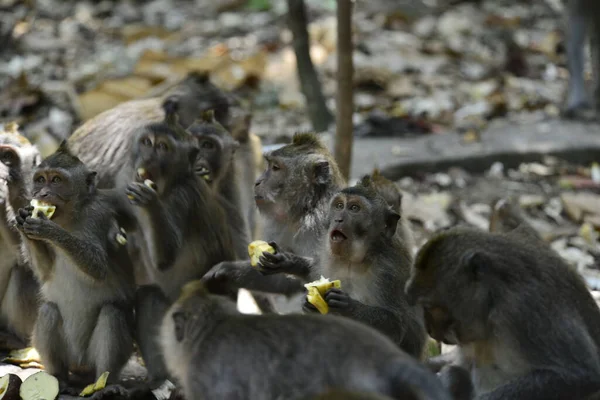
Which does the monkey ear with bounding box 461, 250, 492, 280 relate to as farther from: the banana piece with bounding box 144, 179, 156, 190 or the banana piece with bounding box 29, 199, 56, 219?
the banana piece with bounding box 29, 199, 56, 219

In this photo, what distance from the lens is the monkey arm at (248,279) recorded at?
541 cm

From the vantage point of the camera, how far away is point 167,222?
5.45 meters

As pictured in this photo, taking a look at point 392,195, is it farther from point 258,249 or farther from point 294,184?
point 258,249

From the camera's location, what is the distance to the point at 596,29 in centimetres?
1055

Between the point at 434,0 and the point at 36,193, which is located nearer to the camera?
the point at 36,193

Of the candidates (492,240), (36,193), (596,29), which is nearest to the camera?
(492,240)

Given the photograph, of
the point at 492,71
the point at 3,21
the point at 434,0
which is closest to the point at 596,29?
the point at 492,71

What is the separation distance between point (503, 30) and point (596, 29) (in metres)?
4.09

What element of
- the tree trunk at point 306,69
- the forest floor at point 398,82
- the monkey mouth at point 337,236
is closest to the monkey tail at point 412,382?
the monkey mouth at point 337,236

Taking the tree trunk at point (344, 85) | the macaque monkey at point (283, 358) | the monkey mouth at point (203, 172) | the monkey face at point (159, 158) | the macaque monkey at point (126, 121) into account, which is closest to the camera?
the macaque monkey at point (283, 358)

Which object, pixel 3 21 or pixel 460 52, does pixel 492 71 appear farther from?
pixel 3 21

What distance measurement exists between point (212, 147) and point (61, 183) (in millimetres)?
1326

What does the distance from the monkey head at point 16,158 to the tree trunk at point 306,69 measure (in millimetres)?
3385

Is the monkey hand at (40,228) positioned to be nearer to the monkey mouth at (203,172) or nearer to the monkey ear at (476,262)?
the monkey mouth at (203,172)
